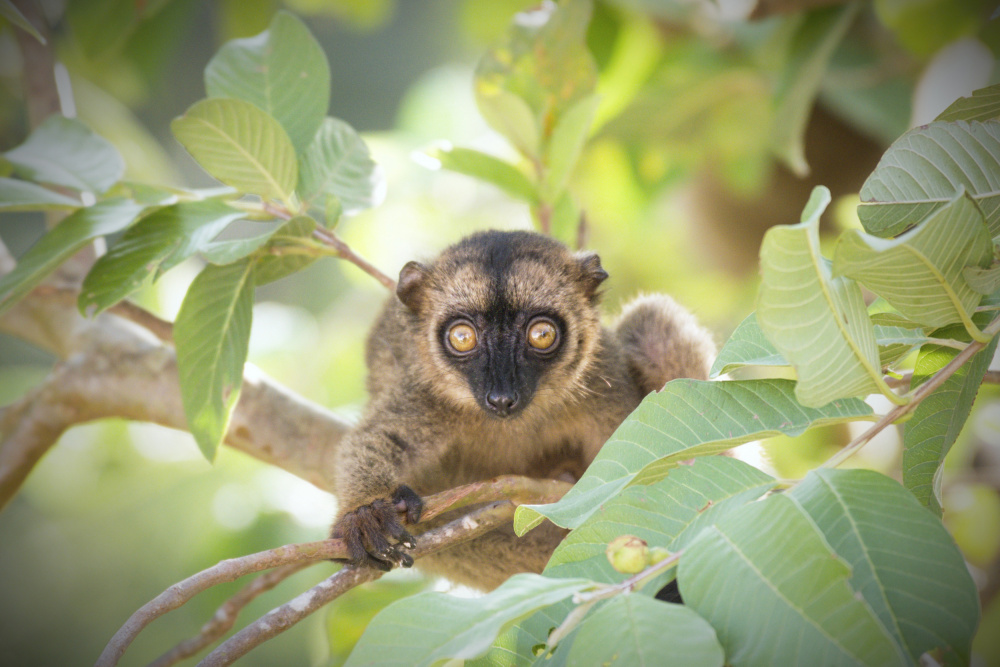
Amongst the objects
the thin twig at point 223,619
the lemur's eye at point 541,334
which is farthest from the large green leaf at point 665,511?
the lemur's eye at point 541,334

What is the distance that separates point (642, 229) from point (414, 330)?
240cm

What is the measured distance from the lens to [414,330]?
2.79m

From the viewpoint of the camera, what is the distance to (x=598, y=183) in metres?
4.57

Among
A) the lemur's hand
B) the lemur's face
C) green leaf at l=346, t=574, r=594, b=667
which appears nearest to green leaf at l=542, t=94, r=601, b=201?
the lemur's face

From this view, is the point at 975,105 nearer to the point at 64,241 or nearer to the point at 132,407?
the point at 64,241

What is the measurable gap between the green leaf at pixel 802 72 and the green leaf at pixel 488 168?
1133 mm

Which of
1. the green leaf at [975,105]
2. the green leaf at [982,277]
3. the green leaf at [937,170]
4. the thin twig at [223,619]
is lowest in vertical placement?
the thin twig at [223,619]

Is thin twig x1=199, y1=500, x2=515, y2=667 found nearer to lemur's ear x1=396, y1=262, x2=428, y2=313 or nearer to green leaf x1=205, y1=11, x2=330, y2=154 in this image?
lemur's ear x1=396, y1=262, x2=428, y2=313

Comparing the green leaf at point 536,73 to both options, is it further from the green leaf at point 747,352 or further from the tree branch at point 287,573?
the green leaf at point 747,352

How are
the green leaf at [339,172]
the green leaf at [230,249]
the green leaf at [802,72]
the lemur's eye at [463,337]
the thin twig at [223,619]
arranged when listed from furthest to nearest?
the green leaf at [802,72]
the lemur's eye at [463,337]
the green leaf at [339,172]
the thin twig at [223,619]
the green leaf at [230,249]

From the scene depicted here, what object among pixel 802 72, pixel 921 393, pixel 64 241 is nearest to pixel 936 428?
pixel 921 393

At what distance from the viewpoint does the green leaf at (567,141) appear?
2615 mm

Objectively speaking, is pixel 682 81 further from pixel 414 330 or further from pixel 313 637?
pixel 313 637

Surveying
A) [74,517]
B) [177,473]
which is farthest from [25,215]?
[177,473]
